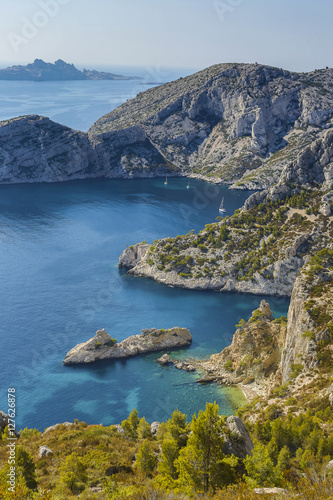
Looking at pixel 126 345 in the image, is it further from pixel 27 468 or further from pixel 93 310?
pixel 27 468

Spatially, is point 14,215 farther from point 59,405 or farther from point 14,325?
point 59,405

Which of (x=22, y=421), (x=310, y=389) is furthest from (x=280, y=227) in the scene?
(x=22, y=421)

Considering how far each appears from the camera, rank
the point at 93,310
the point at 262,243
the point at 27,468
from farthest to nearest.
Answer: the point at 262,243 → the point at 93,310 → the point at 27,468

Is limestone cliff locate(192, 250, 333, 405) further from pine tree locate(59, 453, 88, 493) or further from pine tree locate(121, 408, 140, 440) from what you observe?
pine tree locate(59, 453, 88, 493)

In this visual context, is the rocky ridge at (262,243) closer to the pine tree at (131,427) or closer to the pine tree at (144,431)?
the pine tree at (131,427)

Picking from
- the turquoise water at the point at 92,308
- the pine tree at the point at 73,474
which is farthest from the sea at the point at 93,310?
the pine tree at the point at 73,474

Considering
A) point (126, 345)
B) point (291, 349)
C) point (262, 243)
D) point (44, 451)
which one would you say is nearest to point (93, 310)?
point (126, 345)
